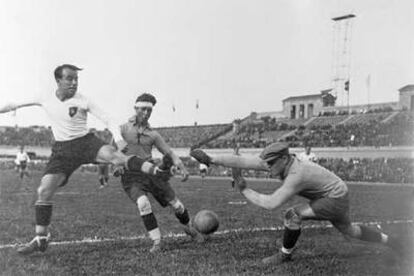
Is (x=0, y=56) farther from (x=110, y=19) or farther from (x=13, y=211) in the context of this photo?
(x=13, y=211)

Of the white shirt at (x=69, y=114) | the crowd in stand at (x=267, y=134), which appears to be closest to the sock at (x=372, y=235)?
the white shirt at (x=69, y=114)

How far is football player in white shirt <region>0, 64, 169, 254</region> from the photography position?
5.75 meters

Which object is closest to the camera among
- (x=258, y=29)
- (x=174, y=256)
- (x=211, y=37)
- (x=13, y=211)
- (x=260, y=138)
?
(x=174, y=256)

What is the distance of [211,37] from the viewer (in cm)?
780

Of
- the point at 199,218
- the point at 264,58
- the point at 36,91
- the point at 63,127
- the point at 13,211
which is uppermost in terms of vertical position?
the point at 264,58

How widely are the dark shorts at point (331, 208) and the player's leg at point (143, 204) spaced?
1695 millimetres

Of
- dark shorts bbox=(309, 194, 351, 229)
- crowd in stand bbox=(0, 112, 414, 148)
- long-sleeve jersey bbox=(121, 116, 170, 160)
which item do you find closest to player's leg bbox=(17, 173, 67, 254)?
long-sleeve jersey bbox=(121, 116, 170, 160)

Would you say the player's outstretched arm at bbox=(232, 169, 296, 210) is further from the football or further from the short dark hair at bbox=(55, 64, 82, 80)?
the short dark hair at bbox=(55, 64, 82, 80)

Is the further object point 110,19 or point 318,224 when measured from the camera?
point 318,224

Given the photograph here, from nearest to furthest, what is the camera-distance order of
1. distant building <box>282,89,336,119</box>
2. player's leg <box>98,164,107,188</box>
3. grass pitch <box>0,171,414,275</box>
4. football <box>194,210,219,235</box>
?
grass pitch <box>0,171,414,275</box>
football <box>194,210,219,235</box>
player's leg <box>98,164,107,188</box>
distant building <box>282,89,336,119</box>

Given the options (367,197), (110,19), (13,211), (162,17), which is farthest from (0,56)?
(367,197)

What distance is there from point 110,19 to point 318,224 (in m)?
4.25

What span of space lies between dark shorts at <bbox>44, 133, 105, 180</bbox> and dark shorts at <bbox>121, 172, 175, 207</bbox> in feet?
1.47

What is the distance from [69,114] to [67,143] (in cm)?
35
